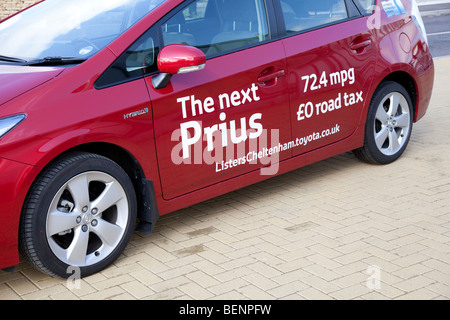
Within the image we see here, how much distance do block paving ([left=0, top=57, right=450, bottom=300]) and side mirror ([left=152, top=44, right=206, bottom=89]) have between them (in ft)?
3.63

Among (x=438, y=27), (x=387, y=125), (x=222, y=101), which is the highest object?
(x=222, y=101)

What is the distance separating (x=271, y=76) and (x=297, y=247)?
1.18 m

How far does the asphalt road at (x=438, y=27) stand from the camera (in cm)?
1344

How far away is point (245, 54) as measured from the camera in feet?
14.5

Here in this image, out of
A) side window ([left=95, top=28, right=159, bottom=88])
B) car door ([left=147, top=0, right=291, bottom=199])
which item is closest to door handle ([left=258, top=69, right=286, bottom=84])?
car door ([left=147, top=0, right=291, bottom=199])

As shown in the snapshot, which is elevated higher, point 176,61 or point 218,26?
point 218,26

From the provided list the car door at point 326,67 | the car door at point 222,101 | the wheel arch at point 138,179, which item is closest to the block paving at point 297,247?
the wheel arch at point 138,179

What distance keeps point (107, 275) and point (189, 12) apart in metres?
1.72

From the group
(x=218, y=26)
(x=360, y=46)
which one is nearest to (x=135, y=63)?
(x=218, y=26)

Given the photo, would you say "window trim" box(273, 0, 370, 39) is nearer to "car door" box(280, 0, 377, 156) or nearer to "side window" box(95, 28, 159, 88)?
"car door" box(280, 0, 377, 156)

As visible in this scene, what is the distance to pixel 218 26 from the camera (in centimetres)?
439

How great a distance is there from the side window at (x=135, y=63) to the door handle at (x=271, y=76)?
0.80 m

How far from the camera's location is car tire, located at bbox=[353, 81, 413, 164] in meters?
5.45

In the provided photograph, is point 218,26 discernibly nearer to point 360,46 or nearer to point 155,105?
point 155,105
